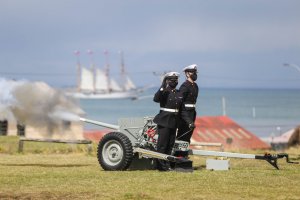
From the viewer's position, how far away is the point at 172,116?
17641mm

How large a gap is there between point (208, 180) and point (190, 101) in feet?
11.2

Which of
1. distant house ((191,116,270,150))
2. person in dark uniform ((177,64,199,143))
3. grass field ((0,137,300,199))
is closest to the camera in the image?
grass field ((0,137,300,199))

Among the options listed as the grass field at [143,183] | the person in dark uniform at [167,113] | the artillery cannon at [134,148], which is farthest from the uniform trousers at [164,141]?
the grass field at [143,183]

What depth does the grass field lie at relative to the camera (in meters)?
13.5

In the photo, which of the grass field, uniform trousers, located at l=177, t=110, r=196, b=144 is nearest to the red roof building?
uniform trousers, located at l=177, t=110, r=196, b=144

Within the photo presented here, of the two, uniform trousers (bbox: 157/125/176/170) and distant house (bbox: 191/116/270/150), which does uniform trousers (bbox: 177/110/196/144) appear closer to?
uniform trousers (bbox: 157/125/176/170)

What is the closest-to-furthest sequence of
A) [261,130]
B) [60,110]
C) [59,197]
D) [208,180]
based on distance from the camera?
[59,197]
[208,180]
[60,110]
[261,130]

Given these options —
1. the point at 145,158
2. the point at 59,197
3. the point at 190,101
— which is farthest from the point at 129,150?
the point at 59,197

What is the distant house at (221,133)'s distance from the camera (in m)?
51.0

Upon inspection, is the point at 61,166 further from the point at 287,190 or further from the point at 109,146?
the point at 287,190

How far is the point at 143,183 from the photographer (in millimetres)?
15000

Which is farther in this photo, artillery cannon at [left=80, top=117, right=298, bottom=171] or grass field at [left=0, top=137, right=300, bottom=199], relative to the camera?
artillery cannon at [left=80, top=117, right=298, bottom=171]

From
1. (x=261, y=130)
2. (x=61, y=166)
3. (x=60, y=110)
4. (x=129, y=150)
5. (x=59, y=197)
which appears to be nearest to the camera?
(x=59, y=197)

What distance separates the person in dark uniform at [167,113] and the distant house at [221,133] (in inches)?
1227
